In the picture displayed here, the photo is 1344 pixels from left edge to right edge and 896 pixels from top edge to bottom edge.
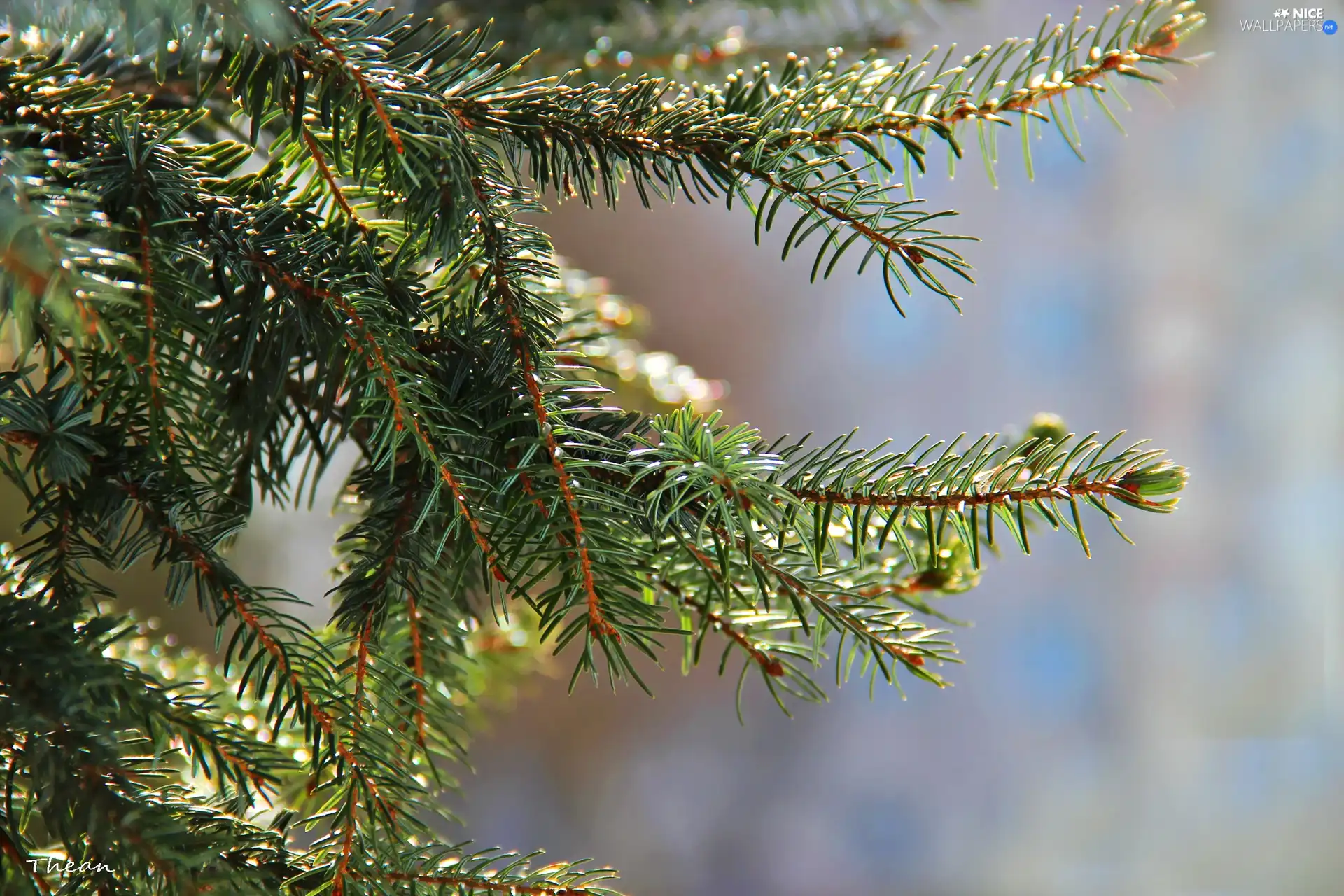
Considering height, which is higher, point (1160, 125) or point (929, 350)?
point (1160, 125)

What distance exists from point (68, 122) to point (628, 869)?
3.51 ft

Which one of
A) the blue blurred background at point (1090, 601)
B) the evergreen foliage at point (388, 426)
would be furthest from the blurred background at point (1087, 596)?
the evergreen foliage at point (388, 426)

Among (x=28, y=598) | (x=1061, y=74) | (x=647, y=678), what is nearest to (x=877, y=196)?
(x=1061, y=74)

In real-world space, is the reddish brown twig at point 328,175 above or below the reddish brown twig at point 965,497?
above

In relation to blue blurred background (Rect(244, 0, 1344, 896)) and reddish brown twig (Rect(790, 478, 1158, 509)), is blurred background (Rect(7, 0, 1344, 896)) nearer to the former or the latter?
blue blurred background (Rect(244, 0, 1344, 896))

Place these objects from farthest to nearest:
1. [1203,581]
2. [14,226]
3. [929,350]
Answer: [929,350]
[1203,581]
[14,226]

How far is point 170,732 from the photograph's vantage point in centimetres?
14

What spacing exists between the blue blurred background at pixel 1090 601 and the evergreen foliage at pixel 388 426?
2.82 feet

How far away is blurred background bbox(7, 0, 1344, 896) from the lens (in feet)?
3.16

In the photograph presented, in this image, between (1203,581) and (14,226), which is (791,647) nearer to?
(14,226)

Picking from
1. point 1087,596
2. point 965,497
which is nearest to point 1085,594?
point 1087,596

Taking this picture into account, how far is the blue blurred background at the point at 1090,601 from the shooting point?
0.96 meters

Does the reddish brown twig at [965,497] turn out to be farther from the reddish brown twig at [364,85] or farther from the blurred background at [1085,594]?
the blurred background at [1085,594]

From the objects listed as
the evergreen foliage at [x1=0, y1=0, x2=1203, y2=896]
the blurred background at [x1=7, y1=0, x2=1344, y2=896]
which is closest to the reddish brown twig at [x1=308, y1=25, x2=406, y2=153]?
the evergreen foliage at [x1=0, y1=0, x2=1203, y2=896]
